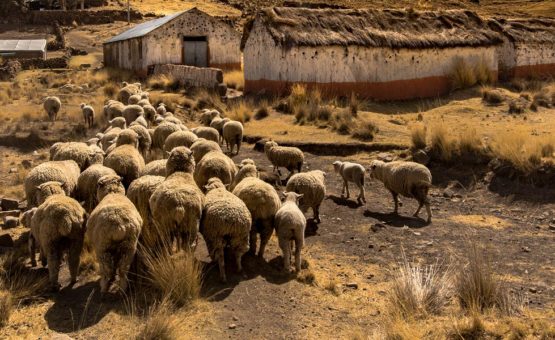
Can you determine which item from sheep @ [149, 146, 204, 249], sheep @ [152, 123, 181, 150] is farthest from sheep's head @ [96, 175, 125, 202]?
sheep @ [152, 123, 181, 150]

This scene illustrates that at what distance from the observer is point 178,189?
7.20 metres

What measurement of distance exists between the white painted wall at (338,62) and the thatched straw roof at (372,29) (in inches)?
12.2

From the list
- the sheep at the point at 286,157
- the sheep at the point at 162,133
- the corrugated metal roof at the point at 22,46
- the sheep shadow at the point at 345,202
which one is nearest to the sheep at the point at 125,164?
the sheep at the point at 286,157

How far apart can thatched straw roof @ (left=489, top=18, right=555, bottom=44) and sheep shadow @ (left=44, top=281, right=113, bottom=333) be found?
26.2 metres

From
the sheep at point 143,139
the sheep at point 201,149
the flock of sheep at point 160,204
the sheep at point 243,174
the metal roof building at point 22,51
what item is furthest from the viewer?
the metal roof building at point 22,51

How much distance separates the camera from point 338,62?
23.0 meters

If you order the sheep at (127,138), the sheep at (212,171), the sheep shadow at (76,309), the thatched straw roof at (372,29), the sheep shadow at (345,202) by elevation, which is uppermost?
the thatched straw roof at (372,29)

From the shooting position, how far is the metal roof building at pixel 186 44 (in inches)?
1250

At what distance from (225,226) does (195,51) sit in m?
27.3

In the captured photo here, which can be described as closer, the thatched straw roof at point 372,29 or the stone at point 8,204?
the stone at point 8,204

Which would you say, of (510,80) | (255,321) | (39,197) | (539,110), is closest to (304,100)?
(539,110)

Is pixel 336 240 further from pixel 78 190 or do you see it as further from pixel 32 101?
pixel 32 101

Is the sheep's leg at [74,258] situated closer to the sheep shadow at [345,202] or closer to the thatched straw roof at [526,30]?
the sheep shadow at [345,202]

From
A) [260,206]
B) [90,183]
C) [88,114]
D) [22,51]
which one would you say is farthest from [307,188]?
[22,51]
